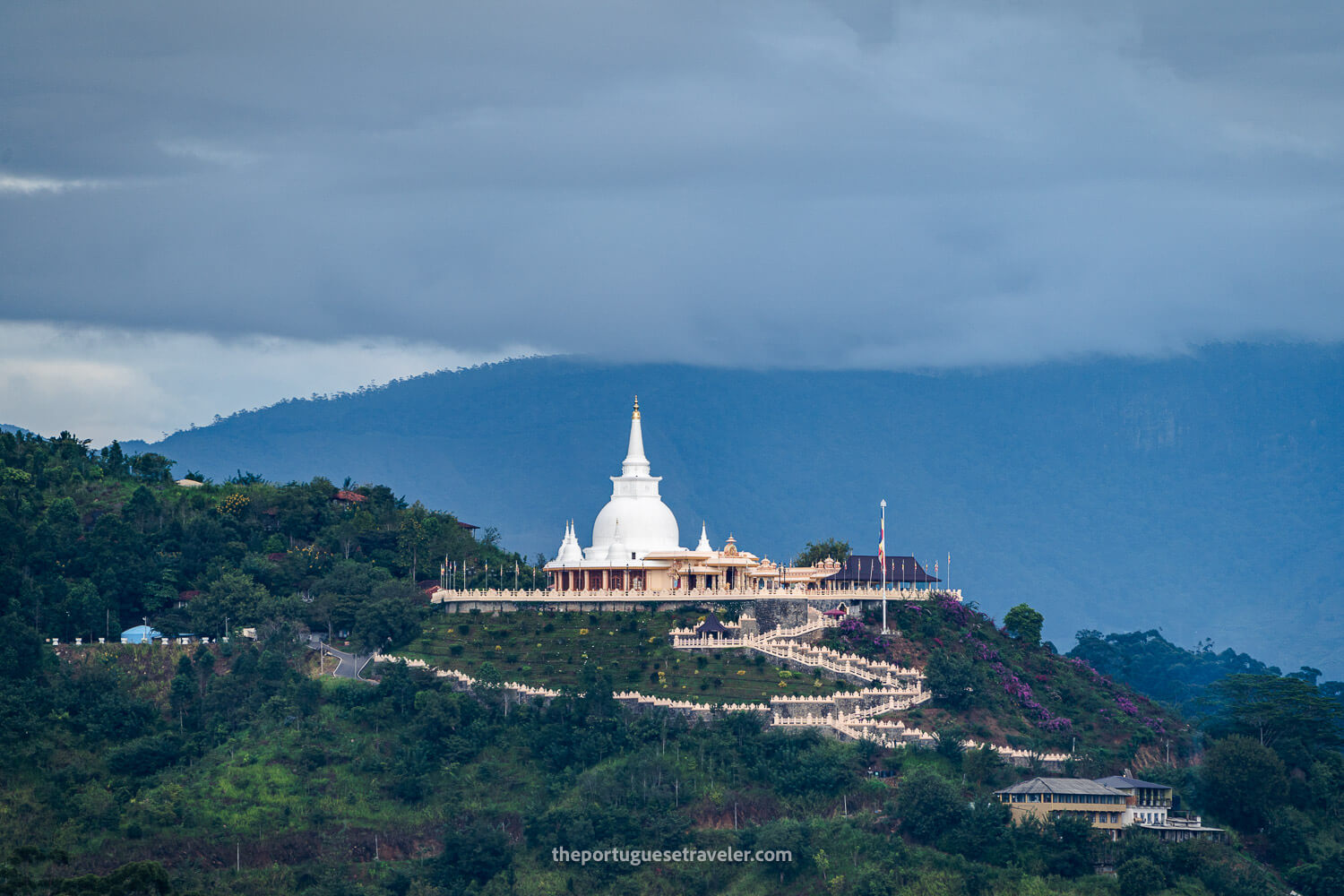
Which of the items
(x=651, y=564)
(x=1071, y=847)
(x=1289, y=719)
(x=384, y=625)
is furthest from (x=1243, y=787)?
(x=384, y=625)

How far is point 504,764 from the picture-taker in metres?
100

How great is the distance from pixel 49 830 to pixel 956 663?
43758 mm

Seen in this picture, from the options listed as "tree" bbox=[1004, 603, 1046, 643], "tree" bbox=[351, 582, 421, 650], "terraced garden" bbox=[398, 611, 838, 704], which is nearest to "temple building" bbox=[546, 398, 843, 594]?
"terraced garden" bbox=[398, 611, 838, 704]

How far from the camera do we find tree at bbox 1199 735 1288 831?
98.2 meters

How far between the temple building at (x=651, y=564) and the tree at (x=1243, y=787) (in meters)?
23.7

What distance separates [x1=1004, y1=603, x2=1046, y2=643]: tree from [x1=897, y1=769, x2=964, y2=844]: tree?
74.4 ft

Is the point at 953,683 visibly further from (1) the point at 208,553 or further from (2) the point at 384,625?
(1) the point at 208,553

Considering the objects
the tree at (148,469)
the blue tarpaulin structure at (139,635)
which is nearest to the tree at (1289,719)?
the blue tarpaulin structure at (139,635)

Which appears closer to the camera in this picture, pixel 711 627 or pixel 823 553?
pixel 711 627

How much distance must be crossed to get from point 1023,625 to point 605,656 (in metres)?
24.3

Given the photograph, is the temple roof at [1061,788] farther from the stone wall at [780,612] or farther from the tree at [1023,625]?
the tree at [1023,625]

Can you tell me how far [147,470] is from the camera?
138 meters

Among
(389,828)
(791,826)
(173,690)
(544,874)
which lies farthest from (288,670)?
(791,826)

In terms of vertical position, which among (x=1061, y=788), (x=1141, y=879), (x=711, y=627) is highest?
(x=711, y=627)
